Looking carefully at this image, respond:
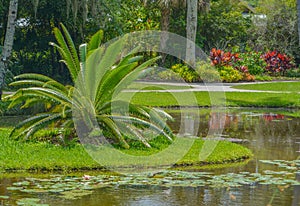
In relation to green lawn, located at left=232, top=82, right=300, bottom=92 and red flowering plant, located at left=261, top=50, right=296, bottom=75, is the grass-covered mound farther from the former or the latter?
red flowering plant, located at left=261, top=50, right=296, bottom=75

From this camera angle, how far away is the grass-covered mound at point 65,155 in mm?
9461

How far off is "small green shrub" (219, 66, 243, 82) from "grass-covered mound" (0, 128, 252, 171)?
1783cm

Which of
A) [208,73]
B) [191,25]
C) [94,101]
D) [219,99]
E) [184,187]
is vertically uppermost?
[191,25]

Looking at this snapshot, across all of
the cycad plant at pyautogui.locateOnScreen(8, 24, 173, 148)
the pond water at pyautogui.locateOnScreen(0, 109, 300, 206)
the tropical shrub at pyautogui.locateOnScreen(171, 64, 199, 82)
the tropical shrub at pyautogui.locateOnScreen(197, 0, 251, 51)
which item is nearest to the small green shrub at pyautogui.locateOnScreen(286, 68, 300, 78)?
the tropical shrub at pyautogui.locateOnScreen(197, 0, 251, 51)

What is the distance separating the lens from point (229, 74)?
1177 inches

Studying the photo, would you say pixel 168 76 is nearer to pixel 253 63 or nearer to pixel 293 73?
pixel 253 63

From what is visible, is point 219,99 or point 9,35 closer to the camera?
point 9,35

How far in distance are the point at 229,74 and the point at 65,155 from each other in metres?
20.6

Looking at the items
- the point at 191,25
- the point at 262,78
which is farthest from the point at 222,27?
the point at 191,25

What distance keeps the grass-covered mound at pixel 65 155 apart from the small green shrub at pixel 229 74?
17.8 m

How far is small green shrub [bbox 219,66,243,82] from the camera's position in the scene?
96.9ft

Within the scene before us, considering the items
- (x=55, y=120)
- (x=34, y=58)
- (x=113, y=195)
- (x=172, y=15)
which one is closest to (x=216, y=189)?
(x=113, y=195)

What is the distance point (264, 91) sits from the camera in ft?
83.8

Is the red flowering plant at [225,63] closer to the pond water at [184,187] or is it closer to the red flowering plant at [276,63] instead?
the red flowering plant at [276,63]
